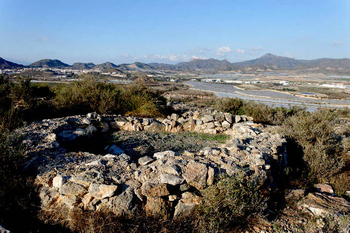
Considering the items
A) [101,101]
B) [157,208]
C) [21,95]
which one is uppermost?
[21,95]

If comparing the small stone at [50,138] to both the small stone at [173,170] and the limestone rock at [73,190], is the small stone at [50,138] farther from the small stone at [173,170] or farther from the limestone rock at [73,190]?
the small stone at [173,170]

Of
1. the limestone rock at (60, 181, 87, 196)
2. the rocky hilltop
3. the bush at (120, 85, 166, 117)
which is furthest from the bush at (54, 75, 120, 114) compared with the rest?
the limestone rock at (60, 181, 87, 196)

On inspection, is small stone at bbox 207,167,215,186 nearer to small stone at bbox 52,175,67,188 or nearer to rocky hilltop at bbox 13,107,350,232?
rocky hilltop at bbox 13,107,350,232

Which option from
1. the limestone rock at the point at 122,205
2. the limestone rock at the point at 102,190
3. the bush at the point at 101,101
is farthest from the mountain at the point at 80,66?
the limestone rock at the point at 122,205

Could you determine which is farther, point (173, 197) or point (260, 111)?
point (260, 111)

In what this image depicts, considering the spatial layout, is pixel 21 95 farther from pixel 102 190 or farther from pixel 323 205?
pixel 323 205

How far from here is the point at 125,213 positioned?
3115mm

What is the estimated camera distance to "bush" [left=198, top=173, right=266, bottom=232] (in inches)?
118

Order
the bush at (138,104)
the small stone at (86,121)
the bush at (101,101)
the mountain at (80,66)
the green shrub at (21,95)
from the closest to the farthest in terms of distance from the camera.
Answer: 1. the small stone at (86,121)
2. the green shrub at (21,95)
3. the bush at (101,101)
4. the bush at (138,104)
5. the mountain at (80,66)

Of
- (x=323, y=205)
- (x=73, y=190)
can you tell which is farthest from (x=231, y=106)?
(x=73, y=190)

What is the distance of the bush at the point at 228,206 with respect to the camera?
3.00 m

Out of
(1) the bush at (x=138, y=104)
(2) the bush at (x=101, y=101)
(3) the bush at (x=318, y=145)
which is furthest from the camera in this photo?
(1) the bush at (x=138, y=104)

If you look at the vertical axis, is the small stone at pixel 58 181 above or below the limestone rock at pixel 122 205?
above

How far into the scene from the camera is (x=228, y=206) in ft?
10.4
